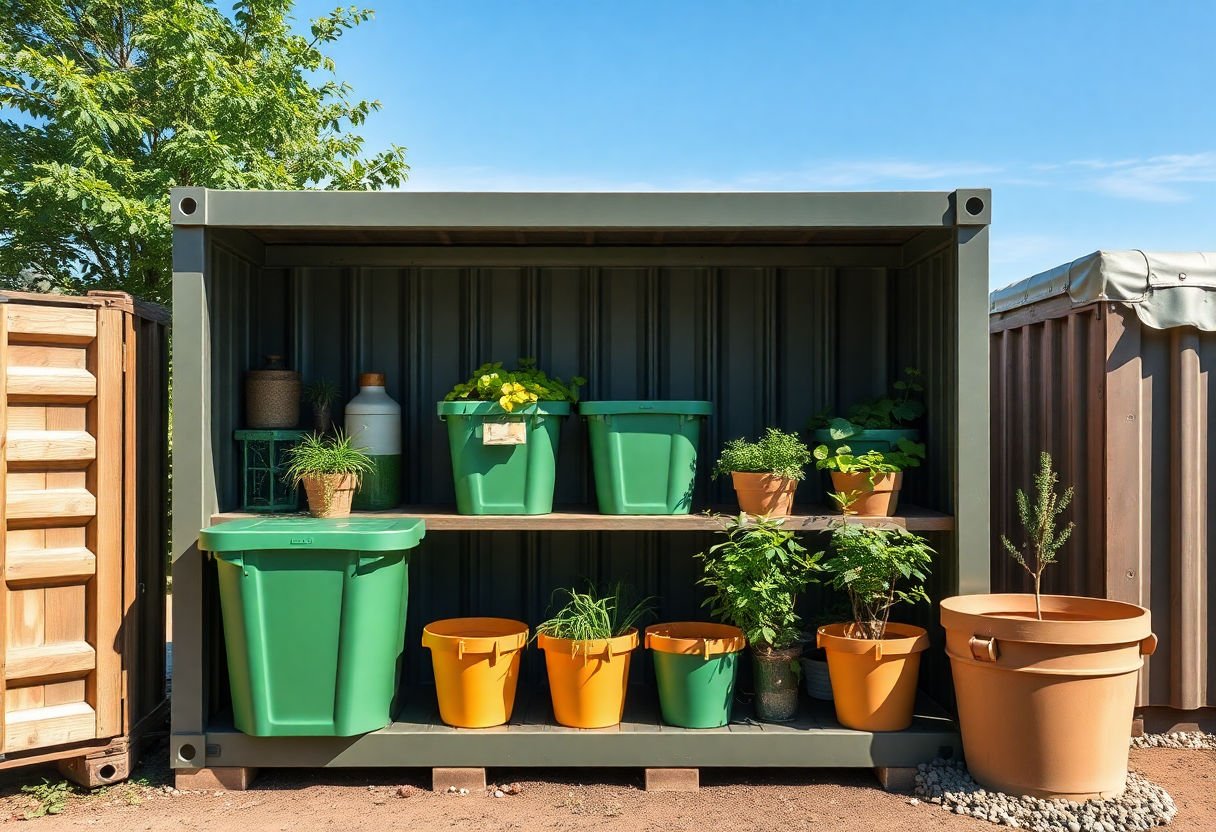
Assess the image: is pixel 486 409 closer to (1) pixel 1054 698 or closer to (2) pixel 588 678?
(2) pixel 588 678

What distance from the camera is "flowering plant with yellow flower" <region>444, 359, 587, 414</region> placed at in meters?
3.67

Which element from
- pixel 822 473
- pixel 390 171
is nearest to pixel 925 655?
pixel 822 473

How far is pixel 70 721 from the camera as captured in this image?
334 cm

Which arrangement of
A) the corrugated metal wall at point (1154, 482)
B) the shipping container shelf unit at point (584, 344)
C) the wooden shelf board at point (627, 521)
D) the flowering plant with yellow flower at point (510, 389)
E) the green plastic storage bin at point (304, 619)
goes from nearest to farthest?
the green plastic storage bin at point (304, 619) < the wooden shelf board at point (627, 521) < the flowering plant with yellow flower at point (510, 389) < the corrugated metal wall at point (1154, 482) < the shipping container shelf unit at point (584, 344)

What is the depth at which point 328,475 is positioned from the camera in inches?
144

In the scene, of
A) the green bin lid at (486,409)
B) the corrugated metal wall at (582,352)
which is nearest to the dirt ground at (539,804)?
the corrugated metal wall at (582,352)

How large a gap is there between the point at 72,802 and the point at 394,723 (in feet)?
4.02

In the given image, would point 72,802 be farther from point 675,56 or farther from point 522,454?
point 675,56

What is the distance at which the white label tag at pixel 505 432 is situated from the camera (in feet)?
12.1

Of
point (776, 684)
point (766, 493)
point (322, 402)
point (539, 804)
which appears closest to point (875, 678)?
point (776, 684)

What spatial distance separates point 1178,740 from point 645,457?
2.69m

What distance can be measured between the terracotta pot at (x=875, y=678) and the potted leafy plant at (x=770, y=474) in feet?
1.89

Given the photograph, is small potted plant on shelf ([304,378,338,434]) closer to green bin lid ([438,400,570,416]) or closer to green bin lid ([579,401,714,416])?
green bin lid ([438,400,570,416])

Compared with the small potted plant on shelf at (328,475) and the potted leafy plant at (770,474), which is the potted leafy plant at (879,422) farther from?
the small potted plant on shelf at (328,475)
